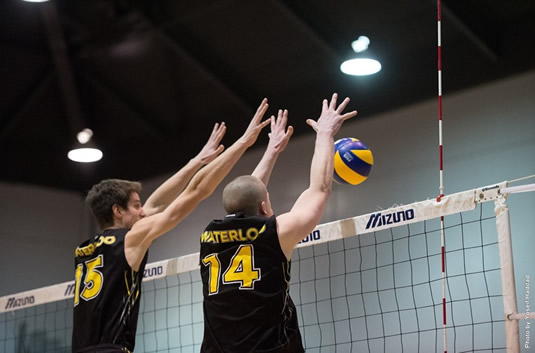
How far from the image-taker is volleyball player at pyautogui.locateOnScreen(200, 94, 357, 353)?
427cm

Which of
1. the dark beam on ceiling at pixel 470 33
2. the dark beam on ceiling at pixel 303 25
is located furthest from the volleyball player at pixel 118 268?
the dark beam on ceiling at pixel 303 25

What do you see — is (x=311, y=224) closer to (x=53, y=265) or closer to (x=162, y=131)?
(x=162, y=131)

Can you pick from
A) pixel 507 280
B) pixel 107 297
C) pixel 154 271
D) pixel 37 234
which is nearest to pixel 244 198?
pixel 107 297

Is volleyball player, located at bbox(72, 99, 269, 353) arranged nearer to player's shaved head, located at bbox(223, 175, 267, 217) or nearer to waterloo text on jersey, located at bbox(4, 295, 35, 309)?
player's shaved head, located at bbox(223, 175, 267, 217)

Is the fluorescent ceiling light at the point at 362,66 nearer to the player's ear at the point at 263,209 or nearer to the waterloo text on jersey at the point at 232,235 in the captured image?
the player's ear at the point at 263,209

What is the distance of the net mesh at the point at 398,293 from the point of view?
941 cm

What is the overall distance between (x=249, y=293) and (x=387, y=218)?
7.51 feet

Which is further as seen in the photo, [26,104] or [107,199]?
[26,104]

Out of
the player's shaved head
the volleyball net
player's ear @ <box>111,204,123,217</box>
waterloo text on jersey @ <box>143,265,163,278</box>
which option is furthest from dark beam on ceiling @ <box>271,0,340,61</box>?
the player's shaved head

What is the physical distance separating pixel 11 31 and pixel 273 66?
4407 millimetres

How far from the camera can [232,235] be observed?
4.44 m

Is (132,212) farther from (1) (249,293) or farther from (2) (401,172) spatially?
(2) (401,172)

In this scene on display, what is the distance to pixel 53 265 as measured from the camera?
14570 millimetres

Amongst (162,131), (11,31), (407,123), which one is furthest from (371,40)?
(11,31)
